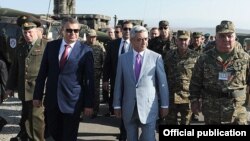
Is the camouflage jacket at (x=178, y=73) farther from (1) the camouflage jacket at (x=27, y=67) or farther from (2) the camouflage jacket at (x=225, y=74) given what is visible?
(1) the camouflage jacket at (x=27, y=67)

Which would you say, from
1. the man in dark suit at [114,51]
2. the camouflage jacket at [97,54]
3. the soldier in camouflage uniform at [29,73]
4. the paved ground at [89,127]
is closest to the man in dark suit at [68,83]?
the soldier in camouflage uniform at [29,73]

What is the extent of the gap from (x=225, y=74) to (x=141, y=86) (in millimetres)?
950

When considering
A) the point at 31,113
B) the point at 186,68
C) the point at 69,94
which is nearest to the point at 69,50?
the point at 69,94

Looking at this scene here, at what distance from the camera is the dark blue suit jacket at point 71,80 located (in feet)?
16.5

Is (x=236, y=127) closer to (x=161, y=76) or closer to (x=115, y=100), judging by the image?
(x=161, y=76)

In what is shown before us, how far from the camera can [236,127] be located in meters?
4.03

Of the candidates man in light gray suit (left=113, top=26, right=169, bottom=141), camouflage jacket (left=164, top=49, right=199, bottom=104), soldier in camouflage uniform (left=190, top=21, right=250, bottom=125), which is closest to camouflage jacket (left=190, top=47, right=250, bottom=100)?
soldier in camouflage uniform (left=190, top=21, right=250, bottom=125)

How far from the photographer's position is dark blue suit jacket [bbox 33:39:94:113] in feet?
16.5

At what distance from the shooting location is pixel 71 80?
16.5ft

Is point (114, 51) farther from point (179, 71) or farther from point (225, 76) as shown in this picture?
point (225, 76)

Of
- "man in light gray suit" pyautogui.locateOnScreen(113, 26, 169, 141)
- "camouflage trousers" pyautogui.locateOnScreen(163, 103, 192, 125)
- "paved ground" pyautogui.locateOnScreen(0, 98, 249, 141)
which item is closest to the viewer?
"man in light gray suit" pyautogui.locateOnScreen(113, 26, 169, 141)

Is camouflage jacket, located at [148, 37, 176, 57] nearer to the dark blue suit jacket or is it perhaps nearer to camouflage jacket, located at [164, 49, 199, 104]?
camouflage jacket, located at [164, 49, 199, 104]

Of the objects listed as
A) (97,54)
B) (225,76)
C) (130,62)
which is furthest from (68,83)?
(97,54)

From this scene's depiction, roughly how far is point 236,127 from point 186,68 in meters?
2.40
